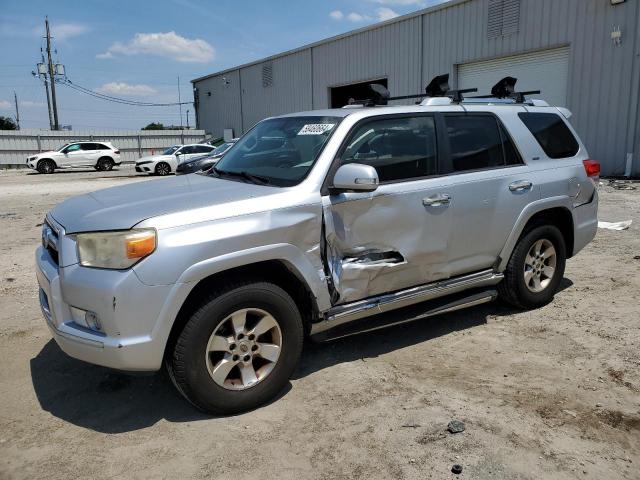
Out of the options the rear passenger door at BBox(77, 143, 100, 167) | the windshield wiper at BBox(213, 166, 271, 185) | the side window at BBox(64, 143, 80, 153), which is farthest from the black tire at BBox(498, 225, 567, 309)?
the side window at BBox(64, 143, 80, 153)

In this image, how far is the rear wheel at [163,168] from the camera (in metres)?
23.6

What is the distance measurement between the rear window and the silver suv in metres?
0.01

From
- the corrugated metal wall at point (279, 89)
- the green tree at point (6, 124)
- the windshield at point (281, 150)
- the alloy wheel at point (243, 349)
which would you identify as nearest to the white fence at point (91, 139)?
the corrugated metal wall at point (279, 89)

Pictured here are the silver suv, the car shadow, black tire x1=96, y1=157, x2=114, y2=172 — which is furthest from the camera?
black tire x1=96, y1=157, x2=114, y2=172

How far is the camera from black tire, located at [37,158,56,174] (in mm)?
27094

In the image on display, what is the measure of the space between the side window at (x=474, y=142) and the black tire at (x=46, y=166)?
2749 cm

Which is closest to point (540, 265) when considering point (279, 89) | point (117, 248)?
point (117, 248)

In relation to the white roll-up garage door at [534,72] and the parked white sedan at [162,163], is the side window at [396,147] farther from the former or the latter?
the parked white sedan at [162,163]

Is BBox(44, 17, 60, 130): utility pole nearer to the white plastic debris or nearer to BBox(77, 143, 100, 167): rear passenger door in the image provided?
BBox(77, 143, 100, 167): rear passenger door

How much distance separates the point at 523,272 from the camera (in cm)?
468

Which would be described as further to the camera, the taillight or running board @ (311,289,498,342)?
the taillight

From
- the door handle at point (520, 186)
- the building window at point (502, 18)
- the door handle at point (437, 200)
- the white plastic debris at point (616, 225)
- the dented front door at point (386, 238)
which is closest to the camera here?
the dented front door at point (386, 238)

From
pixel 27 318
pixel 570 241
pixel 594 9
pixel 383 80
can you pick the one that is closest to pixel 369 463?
pixel 570 241

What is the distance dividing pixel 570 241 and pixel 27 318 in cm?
511
